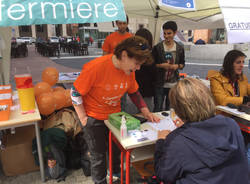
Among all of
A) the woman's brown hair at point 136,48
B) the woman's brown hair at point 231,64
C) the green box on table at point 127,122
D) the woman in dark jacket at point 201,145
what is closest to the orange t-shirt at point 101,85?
the green box on table at point 127,122

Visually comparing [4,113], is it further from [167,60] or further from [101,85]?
[167,60]

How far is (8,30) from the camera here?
10.4 feet

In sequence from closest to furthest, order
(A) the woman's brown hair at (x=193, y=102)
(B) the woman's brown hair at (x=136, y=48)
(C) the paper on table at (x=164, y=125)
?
(A) the woman's brown hair at (x=193, y=102) → (B) the woman's brown hair at (x=136, y=48) → (C) the paper on table at (x=164, y=125)

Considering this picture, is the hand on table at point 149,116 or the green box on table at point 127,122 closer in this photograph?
the green box on table at point 127,122

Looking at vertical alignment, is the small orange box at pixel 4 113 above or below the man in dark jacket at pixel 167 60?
below

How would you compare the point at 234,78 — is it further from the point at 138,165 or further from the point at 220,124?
the point at 220,124

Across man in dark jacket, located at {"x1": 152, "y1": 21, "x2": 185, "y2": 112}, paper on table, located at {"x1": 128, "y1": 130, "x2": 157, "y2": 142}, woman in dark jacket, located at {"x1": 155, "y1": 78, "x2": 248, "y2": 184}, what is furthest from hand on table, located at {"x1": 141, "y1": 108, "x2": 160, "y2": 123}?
man in dark jacket, located at {"x1": 152, "y1": 21, "x2": 185, "y2": 112}

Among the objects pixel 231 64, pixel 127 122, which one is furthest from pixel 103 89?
pixel 231 64

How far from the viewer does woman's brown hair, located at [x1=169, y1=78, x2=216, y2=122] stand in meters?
1.10

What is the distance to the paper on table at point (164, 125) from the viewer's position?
6.14ft

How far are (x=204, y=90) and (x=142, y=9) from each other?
161 inches

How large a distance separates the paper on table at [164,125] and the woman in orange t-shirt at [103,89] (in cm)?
6

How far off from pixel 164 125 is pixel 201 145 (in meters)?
0.92

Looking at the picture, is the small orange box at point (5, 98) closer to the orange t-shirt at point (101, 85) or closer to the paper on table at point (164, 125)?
the orange t-shirt at point (101, 85)
